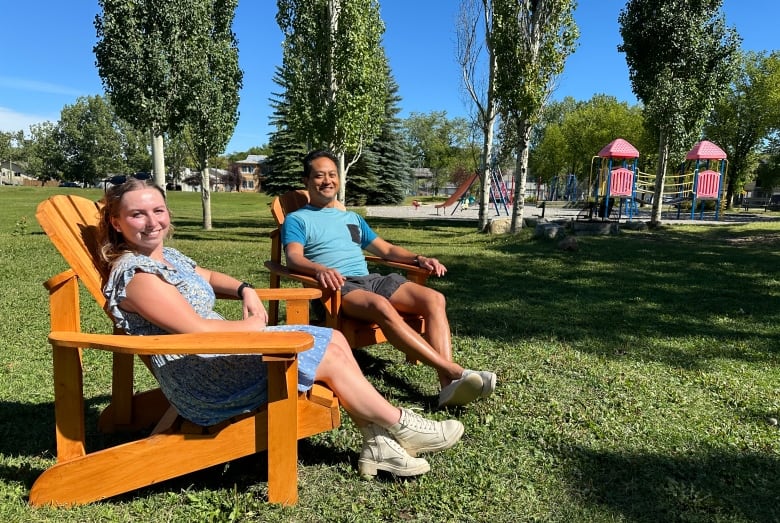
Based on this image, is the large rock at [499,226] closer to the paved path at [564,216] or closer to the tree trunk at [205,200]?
the paved path at [564,216]

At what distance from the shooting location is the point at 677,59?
13719 millimetres

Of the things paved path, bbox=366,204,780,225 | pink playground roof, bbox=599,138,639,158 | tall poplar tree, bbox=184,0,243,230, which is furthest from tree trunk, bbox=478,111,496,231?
tall poplar tree, bbox=184,0,243,230

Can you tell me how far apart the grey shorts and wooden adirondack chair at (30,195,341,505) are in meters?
1.17

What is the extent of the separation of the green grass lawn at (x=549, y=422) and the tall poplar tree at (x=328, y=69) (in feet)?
28.9

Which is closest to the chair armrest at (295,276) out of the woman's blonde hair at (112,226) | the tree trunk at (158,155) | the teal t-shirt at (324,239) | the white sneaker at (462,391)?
the teal t-shirt at (324,239)

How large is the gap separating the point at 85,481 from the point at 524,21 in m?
13.4

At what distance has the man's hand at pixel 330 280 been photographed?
2.97 metres

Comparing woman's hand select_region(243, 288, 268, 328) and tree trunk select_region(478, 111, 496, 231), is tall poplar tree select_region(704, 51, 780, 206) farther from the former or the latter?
woman's hand select_region(243, 288, 268, 328)

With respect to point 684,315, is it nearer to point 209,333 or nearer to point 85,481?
point 209,333

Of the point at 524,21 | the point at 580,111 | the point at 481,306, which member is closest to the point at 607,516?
the point at 481,306

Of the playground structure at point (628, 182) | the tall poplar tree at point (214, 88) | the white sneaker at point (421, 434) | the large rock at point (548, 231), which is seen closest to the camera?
the white sneaker at point (421, 434)

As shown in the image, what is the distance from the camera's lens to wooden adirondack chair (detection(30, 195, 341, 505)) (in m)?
1.81

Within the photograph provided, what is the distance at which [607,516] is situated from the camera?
204 centimetres

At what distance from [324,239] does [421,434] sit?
1.63m
